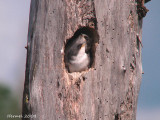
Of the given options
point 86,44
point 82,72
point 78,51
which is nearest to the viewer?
point 82,72

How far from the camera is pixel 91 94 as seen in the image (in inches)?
127

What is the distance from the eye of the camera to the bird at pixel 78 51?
136 inches

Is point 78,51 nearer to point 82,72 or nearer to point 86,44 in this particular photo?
point 86,44

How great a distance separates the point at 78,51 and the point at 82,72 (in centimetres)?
39

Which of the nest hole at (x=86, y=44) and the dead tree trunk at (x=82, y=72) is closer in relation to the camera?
the dead tree trunk at (x=82, y=72)

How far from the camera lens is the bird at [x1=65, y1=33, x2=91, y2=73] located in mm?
3461

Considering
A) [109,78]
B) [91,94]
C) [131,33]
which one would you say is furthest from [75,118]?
[131,33]

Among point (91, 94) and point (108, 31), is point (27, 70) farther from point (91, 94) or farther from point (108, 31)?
point (108, 31)

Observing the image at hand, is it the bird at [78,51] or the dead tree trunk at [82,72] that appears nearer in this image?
the dead tree trunk at [82,72]

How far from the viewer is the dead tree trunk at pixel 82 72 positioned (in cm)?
317

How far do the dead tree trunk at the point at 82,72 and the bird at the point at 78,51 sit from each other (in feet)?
0.30

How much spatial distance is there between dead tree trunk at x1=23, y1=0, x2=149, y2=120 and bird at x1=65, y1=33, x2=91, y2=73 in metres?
0.09

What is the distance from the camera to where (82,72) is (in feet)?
11.0

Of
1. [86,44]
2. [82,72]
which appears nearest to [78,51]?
[86,44]
